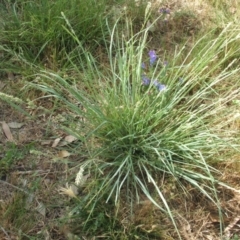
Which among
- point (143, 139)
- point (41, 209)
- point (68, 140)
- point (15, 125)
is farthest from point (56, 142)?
point (143, 139)

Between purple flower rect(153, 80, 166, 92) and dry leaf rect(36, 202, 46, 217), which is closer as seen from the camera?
dry leaf rect(36, 202, 46, 217)

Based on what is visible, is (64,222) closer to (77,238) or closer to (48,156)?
(77,238)

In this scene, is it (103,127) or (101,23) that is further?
(101,23)

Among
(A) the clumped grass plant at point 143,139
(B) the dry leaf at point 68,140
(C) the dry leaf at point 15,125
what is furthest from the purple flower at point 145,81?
(C) the dry leaf at point 15,125

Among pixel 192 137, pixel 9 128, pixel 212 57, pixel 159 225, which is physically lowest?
pixel 9 128

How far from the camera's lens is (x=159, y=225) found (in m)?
1.97

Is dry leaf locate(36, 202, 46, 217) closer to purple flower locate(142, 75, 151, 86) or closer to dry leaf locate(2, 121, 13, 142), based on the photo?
dry leaf locate(2, 121, 13, 142)

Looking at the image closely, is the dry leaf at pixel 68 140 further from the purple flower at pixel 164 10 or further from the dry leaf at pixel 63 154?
the purple flower at pixel 164 10

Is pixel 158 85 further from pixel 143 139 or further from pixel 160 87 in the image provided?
pixel 143 139

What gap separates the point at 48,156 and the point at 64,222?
1.30 feet

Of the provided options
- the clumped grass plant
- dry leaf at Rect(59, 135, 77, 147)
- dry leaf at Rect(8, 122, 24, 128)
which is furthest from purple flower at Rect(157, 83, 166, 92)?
dry leaf at Rect(8, 122, 24, 128)

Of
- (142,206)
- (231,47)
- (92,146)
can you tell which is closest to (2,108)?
(92,146)

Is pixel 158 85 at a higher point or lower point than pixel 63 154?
higher

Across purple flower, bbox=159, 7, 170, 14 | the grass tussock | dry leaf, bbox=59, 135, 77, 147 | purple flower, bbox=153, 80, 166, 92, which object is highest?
purple flower, bbox=159, 7, 170, 14
